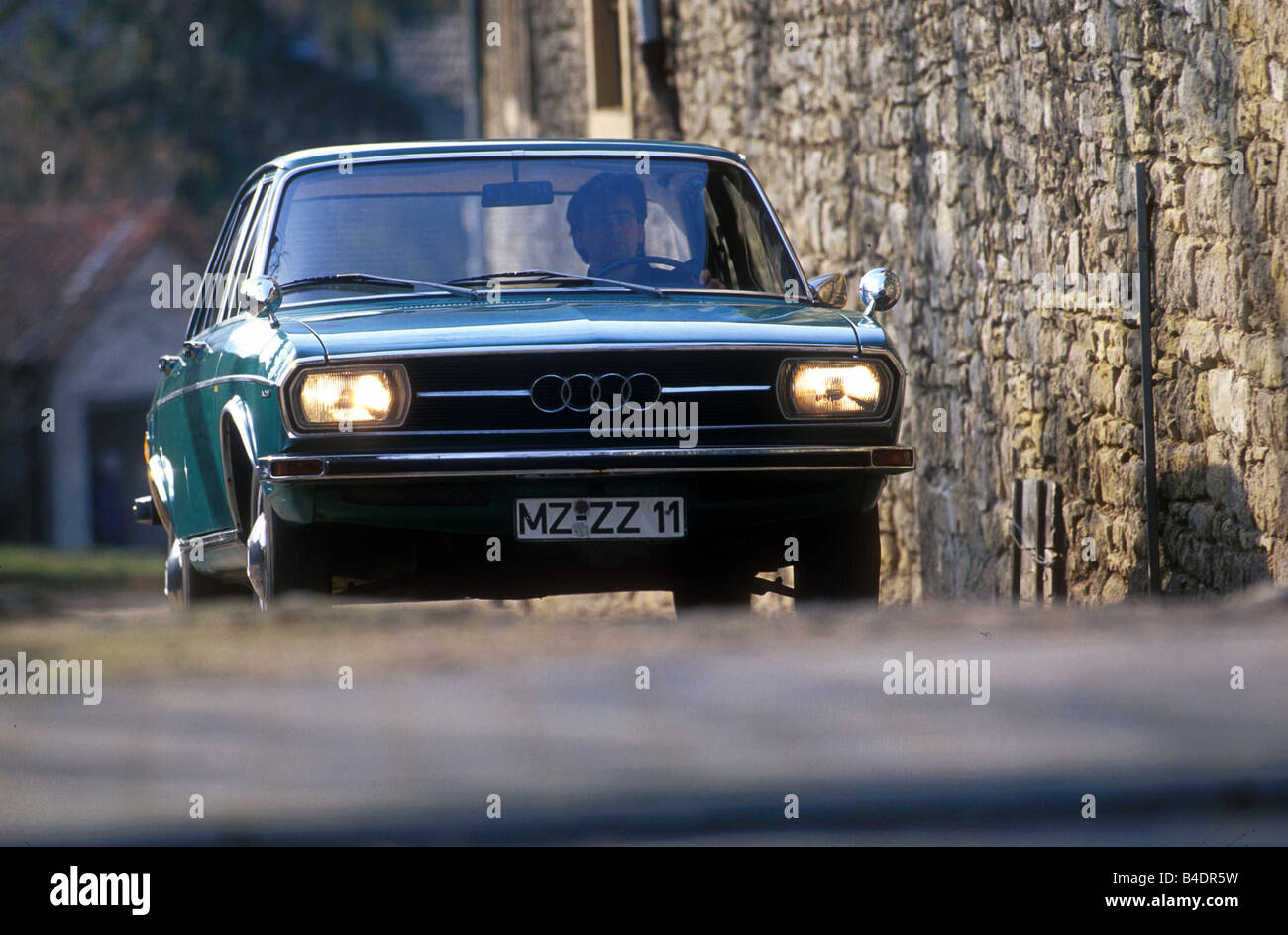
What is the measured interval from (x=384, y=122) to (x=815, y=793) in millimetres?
38221

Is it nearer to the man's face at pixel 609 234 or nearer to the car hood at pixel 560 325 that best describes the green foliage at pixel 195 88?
the man's face at pixel 609 234

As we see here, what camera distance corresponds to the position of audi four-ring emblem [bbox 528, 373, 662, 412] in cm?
530

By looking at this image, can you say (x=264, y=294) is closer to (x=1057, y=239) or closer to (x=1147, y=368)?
(x=1147, y=368)

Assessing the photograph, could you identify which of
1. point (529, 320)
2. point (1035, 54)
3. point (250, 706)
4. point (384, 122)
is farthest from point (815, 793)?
point (384, 122)

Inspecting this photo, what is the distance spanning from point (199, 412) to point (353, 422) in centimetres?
139

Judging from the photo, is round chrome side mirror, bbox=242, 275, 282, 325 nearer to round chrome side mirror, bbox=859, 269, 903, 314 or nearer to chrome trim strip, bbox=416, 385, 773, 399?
chrome trim strip, bbox=416, 385, 773, 399

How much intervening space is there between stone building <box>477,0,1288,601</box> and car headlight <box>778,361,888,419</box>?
138 centimetres

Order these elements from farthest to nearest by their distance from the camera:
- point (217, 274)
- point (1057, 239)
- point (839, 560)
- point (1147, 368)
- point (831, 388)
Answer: point (1057, 239), point (217, 274), point (1147, 368), point (839, 560), point (831, 388)

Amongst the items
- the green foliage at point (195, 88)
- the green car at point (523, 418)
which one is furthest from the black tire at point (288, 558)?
→ the green foliage at point (195, 88)

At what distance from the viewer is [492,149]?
21.8 feet

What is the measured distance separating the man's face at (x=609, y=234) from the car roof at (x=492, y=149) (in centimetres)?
31

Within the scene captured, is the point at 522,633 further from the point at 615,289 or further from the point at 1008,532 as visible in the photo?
the point at 1008,532

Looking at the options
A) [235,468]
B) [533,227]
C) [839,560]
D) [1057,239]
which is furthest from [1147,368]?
[235,468]

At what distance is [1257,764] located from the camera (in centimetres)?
157
